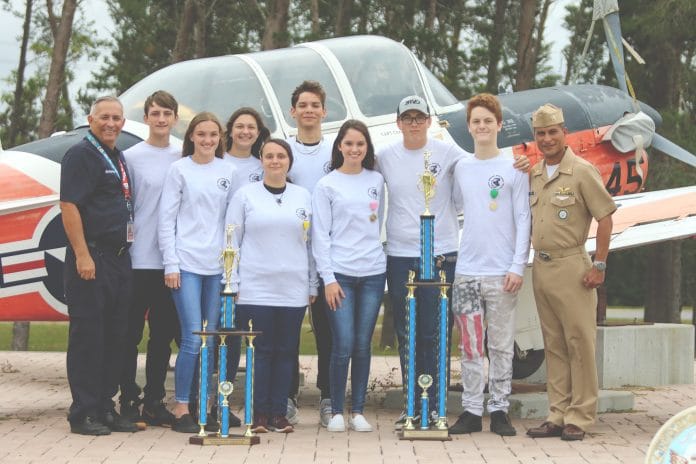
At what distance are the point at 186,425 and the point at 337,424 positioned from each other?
0.99 m

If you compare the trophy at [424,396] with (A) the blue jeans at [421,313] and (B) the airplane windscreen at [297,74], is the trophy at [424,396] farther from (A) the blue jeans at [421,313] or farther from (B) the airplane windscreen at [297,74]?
(B) the airplane windscreen at [297,74]

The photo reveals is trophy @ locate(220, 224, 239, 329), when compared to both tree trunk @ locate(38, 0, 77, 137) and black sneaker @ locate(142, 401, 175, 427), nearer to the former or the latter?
black sneaker @ locate(142, 401, 175, 427)

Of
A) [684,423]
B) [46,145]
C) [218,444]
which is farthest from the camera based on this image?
[46,145]

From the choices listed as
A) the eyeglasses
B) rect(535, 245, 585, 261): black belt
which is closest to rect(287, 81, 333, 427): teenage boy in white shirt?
the eyeglasses

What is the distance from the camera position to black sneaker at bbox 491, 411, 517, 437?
6.99 m

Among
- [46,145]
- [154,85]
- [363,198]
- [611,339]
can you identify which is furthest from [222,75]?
[611,339]

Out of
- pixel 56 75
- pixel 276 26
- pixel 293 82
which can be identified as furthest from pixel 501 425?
pixel 276 26

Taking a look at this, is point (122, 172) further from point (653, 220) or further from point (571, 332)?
point (653, 220)

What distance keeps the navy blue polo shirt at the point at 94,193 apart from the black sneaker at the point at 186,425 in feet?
4.01

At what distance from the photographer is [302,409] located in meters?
8.62

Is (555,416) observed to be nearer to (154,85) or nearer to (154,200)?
(154,200)

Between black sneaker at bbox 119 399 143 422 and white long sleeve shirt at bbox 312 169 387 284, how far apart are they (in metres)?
1.69

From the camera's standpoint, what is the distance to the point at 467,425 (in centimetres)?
699

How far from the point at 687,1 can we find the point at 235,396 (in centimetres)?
1327
